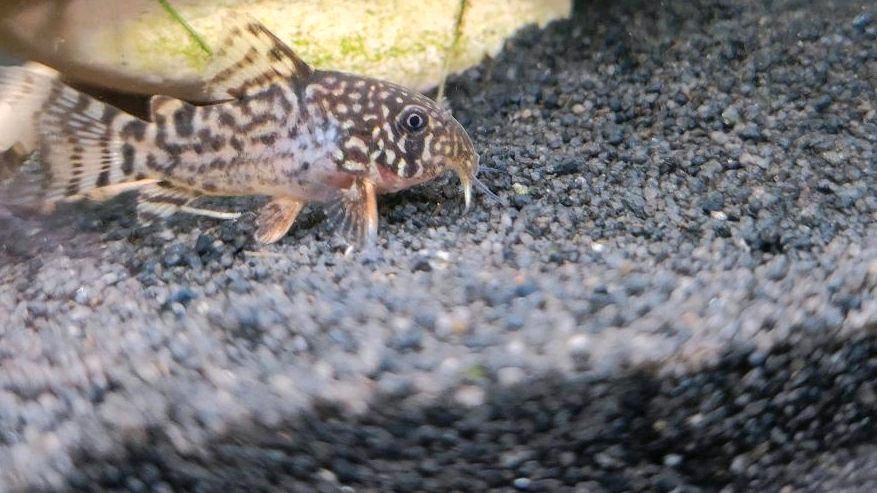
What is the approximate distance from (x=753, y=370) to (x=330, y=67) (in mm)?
2944

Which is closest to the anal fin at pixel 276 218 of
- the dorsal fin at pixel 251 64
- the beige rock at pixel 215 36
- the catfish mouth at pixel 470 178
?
the dorsal fin at pixel 251 64

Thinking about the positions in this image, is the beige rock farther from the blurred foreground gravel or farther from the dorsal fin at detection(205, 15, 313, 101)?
the blurred foreground gravel

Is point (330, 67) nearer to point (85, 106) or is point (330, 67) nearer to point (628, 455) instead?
point (85, 106)

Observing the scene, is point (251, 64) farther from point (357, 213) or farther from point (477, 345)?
point (477, 345)

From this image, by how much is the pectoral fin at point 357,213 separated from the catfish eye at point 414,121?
0.28 m

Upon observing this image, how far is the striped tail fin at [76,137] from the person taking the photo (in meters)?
2.87

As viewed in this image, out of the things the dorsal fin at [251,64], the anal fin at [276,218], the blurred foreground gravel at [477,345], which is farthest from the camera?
the dorsal fin at [251,64]

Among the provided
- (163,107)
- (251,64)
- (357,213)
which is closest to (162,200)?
(163,107)

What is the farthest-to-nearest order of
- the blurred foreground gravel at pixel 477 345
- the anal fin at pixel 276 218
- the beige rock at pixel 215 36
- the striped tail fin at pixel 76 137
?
the beige rock at pixel 215 36
the anal fin at pixel 276 218
the striped tail fin at pixel 76 137
the blurred foreground gravel at pixel 477 345

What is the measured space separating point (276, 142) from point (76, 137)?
755 millimetres

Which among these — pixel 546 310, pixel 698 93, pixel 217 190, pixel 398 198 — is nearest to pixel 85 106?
pixel 217 190

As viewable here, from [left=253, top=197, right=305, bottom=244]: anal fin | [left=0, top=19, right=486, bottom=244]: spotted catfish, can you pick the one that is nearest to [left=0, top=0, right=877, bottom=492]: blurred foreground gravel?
[left=253, top=197, right=305, bottom=244]: anal fin

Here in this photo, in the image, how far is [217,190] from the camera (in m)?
3.18

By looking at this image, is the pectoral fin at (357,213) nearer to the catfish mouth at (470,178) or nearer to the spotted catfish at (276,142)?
the spotted catfish at (276,142)
